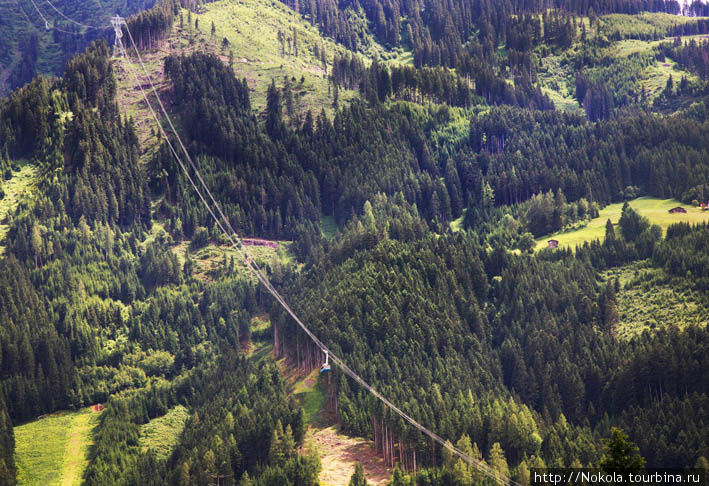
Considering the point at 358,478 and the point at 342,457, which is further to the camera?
the point at 342,457

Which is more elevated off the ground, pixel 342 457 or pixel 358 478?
pixel 358 478

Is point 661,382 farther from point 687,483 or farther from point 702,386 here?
point 687,483

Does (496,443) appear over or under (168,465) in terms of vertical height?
over

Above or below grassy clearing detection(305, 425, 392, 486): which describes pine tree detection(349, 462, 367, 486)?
above

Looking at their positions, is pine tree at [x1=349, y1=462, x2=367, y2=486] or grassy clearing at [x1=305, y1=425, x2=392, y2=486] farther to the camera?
grassy clearing at [x1=305, y1=425, x2=392, y2=486]

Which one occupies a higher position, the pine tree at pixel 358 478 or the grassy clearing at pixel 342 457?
the pine tree at pixel 358 478

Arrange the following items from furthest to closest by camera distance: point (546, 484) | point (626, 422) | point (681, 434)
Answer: point (626, 422)
point (681, 434)
point (546, 484)

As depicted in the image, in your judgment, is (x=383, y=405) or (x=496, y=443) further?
(x=383, y=405)

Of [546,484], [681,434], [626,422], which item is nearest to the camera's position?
[546,484]

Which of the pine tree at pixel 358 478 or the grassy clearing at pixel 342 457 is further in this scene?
the grassy clearing at pixel 342 457

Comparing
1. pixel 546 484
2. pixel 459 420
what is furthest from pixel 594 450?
pixel 459 420
